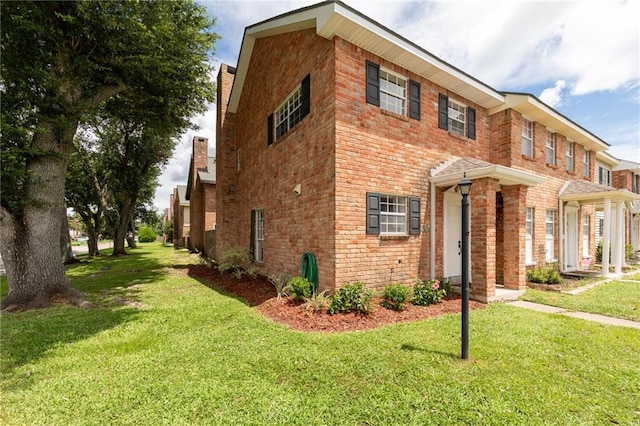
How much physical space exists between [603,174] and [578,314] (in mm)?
17833

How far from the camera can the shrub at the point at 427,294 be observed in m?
6.88

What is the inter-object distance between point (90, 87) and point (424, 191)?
10389 millimetres

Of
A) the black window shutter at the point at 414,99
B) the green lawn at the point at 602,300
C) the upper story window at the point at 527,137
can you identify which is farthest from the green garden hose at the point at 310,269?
the upper story window at the point at 527,137

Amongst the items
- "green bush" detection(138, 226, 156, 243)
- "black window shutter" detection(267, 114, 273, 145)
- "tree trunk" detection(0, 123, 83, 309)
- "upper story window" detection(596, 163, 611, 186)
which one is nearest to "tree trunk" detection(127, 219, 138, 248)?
"green bush" detection(138, 226, 156, 243)

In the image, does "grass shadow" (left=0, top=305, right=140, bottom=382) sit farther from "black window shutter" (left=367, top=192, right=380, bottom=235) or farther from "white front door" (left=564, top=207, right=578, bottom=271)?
"white front door" (left=564, top=207, right=578, bottom=271)

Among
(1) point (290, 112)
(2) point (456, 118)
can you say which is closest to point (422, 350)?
(1) point (290, 112)

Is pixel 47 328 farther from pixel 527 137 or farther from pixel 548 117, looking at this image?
pixel 548 117

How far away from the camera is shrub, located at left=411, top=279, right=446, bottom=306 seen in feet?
22.6

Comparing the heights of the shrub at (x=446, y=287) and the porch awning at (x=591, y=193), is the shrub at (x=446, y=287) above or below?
below

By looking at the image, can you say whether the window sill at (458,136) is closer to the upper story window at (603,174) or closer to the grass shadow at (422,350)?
the grass shadow at (422,350)

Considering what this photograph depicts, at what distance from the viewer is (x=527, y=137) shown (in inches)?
435

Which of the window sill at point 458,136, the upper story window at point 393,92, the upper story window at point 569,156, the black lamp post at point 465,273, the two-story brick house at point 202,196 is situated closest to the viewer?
the black lamp post at point 465,273

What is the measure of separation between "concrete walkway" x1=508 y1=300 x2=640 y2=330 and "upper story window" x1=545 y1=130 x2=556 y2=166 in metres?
7.79

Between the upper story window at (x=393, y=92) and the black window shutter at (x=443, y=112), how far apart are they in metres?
1.00
